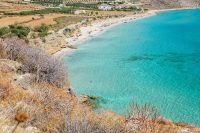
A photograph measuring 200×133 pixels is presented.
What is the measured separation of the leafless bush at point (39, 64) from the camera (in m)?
45.7

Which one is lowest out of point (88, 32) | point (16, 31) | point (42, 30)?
point (88, 32)

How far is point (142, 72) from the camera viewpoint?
77.3 metres

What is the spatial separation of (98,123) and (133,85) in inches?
1736

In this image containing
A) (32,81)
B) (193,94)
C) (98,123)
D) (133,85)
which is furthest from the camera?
(133,85)

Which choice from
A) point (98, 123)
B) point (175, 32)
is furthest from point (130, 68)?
point (175, 32)

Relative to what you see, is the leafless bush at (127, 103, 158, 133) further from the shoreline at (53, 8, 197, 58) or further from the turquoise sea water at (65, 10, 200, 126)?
the shoreline at (53, 8, 197, 58)

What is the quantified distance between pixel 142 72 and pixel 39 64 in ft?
114

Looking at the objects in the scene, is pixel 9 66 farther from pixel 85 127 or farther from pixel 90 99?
pixel 85 127

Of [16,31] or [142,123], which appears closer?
[142,123]

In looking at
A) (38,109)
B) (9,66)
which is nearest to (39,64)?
(9,66)

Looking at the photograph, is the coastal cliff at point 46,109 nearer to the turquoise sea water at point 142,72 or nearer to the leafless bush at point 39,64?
the leafless bush at point 39,64

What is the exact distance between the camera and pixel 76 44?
386 ft

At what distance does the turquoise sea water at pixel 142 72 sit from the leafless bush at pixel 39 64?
29.4ft

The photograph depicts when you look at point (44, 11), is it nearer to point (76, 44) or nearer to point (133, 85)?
point (76, 44)
